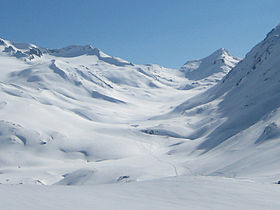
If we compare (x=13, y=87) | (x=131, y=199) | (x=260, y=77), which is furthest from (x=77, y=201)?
(x=13, y=87)

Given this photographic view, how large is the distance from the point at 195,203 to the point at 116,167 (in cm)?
5800

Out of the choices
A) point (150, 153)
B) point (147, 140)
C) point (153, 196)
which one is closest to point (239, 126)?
point (150, 153)

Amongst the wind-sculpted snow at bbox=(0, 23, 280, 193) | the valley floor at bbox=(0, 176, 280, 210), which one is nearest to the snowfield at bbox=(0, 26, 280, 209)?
the valley floor at bbox=(0, 176, 280, 210)

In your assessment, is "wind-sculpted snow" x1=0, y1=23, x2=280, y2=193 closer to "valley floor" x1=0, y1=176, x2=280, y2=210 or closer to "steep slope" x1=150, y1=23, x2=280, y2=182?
"steep slope" x1=150, y1=23, x2=280, y2=182

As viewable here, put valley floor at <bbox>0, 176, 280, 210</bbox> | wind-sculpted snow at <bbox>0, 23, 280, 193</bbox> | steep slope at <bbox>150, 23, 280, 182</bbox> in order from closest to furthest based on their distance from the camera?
valley floor at <bbox>0, 176, 280, 210</bbox>
steep slope at <bbox>150, 23, 280, 182</bbox>
wind-sculpted snow at <bbox>0, 23, 280, 193</bbox>

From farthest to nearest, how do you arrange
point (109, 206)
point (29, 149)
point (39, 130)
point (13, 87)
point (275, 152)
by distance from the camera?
point (13, 87)
point (39, 130)
point (29, 149)
point (275, 152)
point (109, 206)

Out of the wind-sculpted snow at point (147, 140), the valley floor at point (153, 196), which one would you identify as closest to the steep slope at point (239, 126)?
the wind-sculpted snow at point (147, 140)

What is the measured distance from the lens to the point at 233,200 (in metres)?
16.4

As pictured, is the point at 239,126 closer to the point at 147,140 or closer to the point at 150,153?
the point at 150,153

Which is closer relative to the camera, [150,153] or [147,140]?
[150,153]

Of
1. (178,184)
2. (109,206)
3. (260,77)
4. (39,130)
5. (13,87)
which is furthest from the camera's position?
(13,87)

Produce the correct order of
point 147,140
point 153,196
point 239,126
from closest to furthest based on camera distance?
point 153,196 < point 239,126 < point 147,140

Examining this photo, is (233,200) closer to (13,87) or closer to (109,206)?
(109,206)

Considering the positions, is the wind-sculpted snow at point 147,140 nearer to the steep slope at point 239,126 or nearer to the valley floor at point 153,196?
the steep slope at point 239,126
